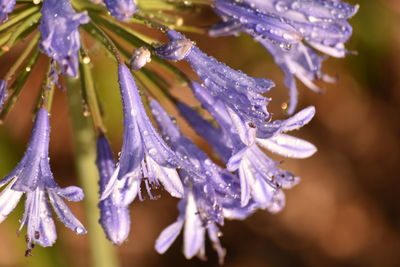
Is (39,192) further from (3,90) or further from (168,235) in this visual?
(168,235)

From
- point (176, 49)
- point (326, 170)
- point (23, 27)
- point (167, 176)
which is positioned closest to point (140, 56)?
point (176, 49)

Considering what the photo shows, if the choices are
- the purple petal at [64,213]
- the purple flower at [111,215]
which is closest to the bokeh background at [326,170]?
the purple flower at [111,215]

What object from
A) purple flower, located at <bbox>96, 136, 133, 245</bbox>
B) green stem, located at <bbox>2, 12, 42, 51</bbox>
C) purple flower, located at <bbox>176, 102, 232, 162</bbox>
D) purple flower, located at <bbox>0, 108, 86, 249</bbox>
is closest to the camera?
purple flower, located at <bbox>0, 108, 86, 249</bbox>

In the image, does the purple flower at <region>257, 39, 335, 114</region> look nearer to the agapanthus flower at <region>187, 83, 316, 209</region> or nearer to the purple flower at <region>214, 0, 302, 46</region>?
the purple flower at <region>214, 0, 302, 46</region>

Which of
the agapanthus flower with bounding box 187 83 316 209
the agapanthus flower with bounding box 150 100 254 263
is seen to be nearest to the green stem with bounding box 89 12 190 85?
the agapanthus flower with bounding box 187 83 316 209

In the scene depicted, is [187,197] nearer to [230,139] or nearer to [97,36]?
[230,139]

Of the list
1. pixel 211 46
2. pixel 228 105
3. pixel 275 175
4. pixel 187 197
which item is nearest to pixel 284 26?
pixel 228 105
